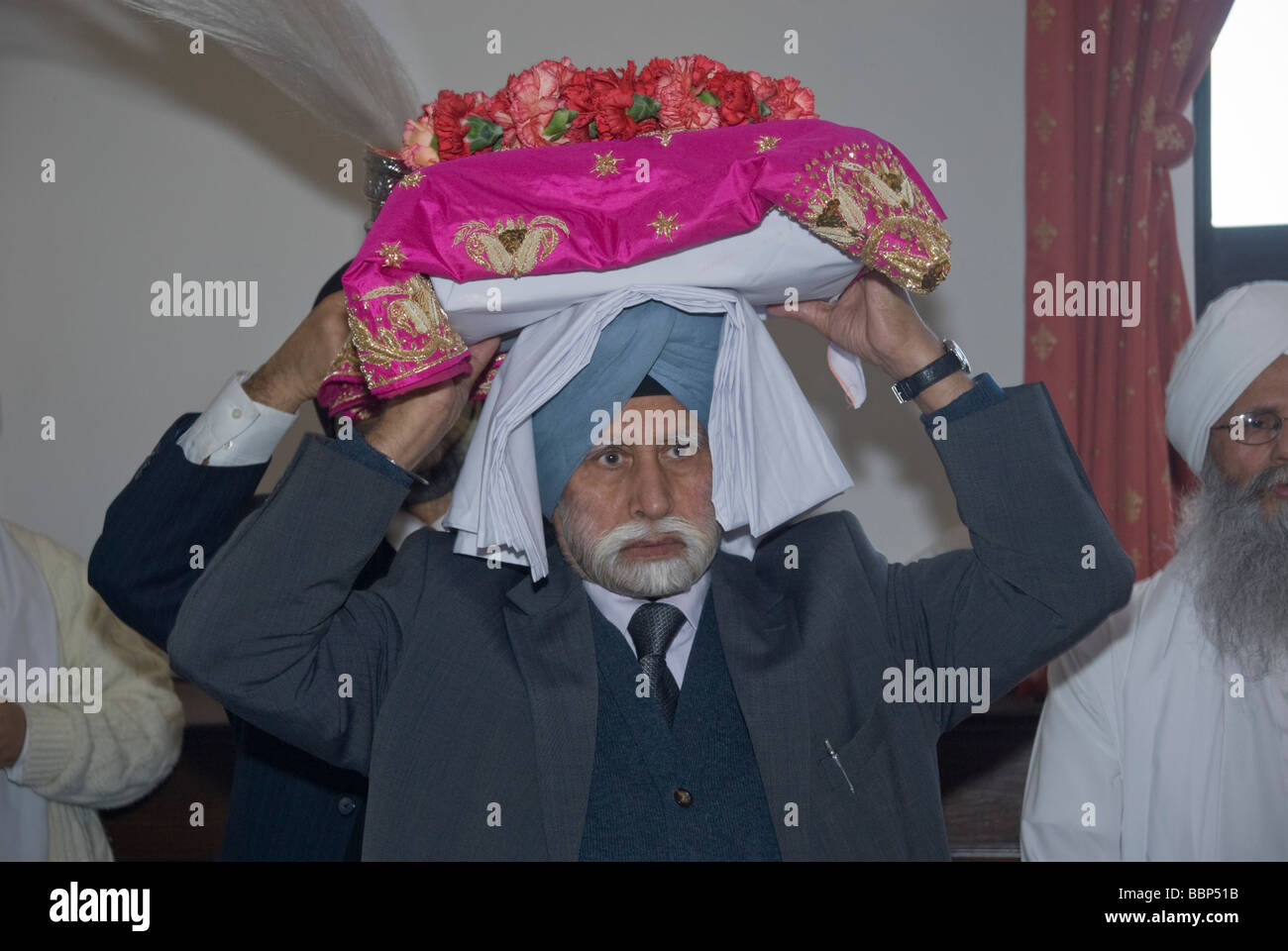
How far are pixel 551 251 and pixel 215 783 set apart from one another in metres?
2.04

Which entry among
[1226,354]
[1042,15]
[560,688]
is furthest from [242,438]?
[1042,15]

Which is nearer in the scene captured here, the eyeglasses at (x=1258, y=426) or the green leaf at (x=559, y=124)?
the green leaf at (x=559, y=124)

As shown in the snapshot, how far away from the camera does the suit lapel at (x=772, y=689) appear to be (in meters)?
1.95

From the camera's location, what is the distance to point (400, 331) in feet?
6.30

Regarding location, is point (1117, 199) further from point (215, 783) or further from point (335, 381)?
point (215, 783)

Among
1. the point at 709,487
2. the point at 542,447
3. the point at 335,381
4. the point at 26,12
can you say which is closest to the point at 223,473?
the point at 335,381

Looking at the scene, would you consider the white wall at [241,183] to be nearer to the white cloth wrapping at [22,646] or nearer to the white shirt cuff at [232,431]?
the white cloth wrapping at [22,646]

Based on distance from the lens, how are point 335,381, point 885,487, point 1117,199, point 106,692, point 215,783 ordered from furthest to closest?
point 885,487
point 1117,199
point 215,783
point 106,692
point 335,381

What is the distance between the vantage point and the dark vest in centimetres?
195

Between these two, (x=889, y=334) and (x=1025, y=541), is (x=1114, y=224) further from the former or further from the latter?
(x=1025, y=541)

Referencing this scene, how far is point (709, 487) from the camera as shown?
7.09 ft

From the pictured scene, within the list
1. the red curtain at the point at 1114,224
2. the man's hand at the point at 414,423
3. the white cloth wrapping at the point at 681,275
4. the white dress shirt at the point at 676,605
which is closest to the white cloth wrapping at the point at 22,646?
the man's hand at the point at 414,423

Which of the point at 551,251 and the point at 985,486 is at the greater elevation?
the point at 551,251

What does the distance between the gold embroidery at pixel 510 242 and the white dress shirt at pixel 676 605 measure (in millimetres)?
589
